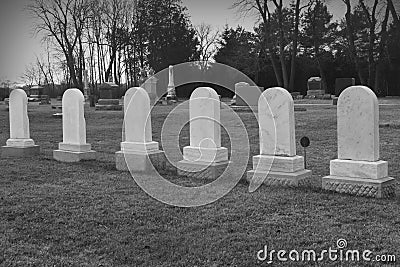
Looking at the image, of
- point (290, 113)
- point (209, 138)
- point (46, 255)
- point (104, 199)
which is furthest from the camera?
point (209, 138)

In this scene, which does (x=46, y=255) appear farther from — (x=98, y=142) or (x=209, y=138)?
(x=98, y=142)

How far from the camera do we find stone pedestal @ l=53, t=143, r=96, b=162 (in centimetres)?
Result: 867

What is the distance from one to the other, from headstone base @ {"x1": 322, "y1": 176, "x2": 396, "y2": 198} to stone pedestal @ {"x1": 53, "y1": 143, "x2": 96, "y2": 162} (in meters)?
4.36

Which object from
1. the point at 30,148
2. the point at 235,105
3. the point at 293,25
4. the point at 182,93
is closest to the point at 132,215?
the point at 30,148

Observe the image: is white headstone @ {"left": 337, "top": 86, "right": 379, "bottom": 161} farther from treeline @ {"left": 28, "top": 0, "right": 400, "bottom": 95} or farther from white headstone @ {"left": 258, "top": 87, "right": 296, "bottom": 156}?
treeline @ {"left": 28, "top": 0, "right": 400, "bottom": 95}

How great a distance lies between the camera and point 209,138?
7137 mm

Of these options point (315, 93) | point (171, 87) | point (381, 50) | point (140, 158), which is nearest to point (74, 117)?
point (140, 158)

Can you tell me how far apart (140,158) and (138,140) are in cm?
31

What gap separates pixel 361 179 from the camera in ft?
19.0

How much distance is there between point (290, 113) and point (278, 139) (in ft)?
1.18

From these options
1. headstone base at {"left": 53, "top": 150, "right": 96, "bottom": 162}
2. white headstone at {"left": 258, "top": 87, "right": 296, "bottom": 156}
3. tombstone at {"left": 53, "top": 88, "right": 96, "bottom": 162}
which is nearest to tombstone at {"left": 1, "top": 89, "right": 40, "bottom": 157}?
headstone base at {"left": 53, "top": 150, "right": 96, "bottom": 162}

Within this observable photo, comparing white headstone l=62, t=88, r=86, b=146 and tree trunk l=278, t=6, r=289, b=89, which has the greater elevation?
tree trunk l=278, t=6, r=289, b=89

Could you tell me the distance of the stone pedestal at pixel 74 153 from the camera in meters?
8.67

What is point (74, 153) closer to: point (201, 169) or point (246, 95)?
point (201, 169)
